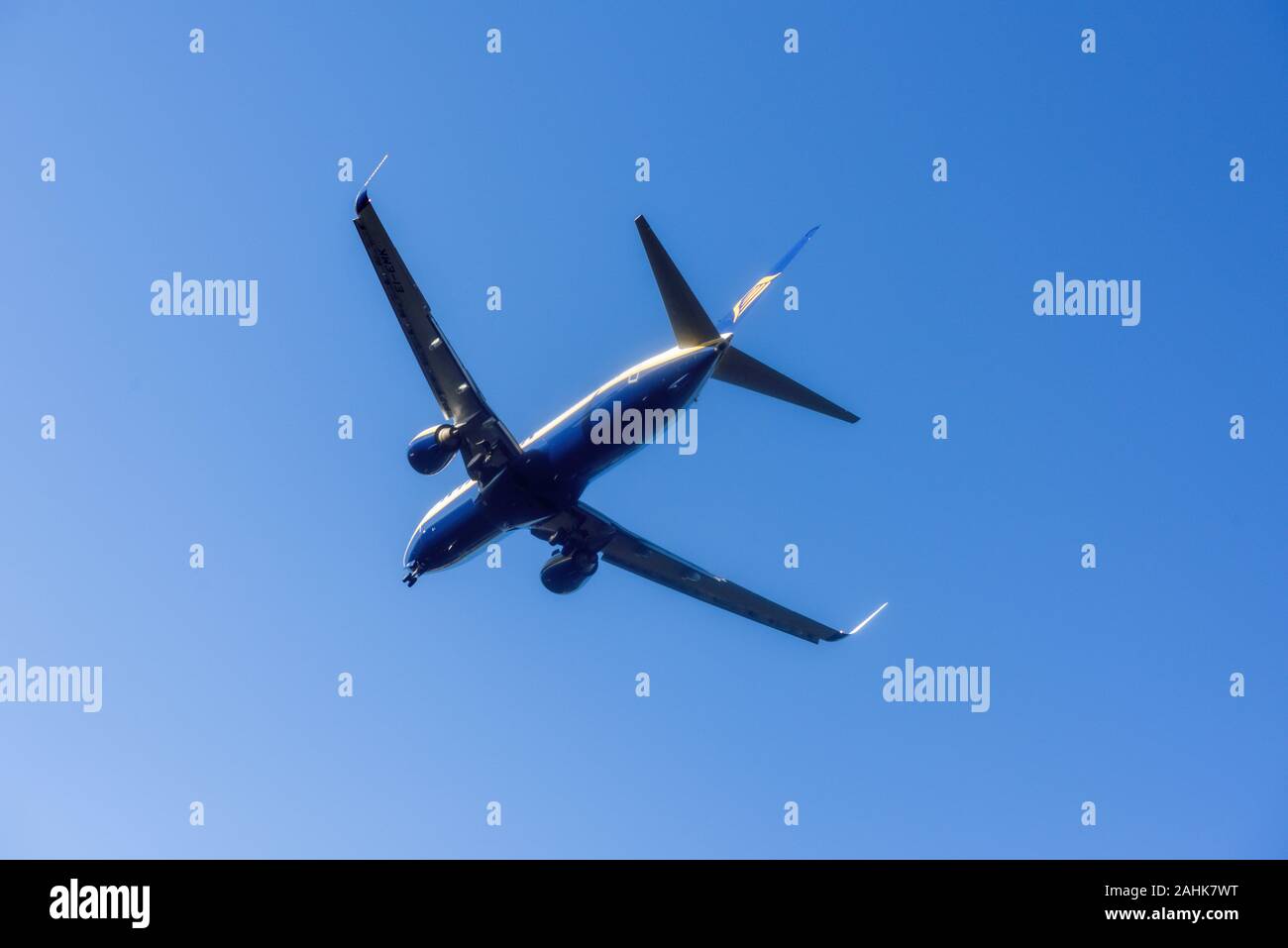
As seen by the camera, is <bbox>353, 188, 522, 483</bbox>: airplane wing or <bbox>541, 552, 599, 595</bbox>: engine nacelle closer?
<bbox>353, 188, 522, 483</bbox>: airplane wing

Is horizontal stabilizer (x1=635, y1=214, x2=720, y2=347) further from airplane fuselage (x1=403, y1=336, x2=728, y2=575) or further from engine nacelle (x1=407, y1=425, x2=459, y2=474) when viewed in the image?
engine nacelle (x1=407, y1=425, x2=459, y2=474)

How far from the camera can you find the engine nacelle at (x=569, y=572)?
115 feet

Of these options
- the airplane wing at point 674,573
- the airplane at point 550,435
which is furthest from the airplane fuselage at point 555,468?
the airplane wing at point 674,573

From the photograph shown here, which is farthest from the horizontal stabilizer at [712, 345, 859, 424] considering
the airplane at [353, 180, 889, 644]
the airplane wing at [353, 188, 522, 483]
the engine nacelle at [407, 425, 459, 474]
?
the engine nacelle at [407, 425, 459, 474]

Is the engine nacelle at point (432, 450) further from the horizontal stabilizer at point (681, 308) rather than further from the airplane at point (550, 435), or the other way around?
the horizontal stabilizer at point (681, 308)

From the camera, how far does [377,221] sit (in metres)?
30.1

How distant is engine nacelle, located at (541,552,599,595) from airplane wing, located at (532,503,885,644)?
36cm

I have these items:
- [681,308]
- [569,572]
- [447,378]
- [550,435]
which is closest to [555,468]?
[550,435]

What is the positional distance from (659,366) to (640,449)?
9.13ft

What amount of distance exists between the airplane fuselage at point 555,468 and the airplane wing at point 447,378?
2.00 feet

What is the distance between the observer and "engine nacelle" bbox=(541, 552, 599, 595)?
115 feet

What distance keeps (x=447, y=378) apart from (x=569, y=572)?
274 inches

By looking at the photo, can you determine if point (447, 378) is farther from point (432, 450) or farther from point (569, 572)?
point (569, 572)
